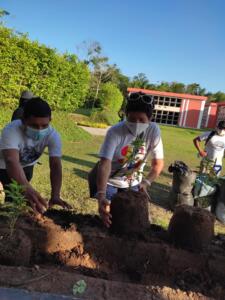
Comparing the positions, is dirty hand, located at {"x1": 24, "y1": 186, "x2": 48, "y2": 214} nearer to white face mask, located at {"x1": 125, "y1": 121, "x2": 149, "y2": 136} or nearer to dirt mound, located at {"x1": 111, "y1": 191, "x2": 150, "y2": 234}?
dirt mound, located at {"x1": 111, "y1": 191, "x2": 150, "y2": 234}

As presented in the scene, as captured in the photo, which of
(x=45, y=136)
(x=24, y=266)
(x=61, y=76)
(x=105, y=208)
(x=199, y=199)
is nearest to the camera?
(x=24, y=266)

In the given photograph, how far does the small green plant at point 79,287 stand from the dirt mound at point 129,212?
28.6 inches

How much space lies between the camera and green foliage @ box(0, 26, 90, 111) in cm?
1274

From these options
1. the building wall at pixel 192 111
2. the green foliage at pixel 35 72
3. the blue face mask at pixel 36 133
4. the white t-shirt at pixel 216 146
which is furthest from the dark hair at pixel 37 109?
the building wall at pixel 192 111

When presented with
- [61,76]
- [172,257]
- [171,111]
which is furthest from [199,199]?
[171,111]

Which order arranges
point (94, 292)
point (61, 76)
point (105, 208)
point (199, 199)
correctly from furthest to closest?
point (61, 76)
point (199, 199)
point (105, 208)
point (94, 292)

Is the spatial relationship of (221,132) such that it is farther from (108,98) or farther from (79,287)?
(108,98)

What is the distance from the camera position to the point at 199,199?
18.7 feet

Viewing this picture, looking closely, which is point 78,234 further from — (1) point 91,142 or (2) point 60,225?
(1) point 91,142

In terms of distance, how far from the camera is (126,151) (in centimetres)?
291

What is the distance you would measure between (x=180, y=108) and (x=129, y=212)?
4535 centimetres

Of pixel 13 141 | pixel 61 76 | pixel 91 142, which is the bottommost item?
pixel 91 142

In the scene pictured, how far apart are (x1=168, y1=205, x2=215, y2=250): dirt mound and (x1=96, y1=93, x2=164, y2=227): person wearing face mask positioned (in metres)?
0.47

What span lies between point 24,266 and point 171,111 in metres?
46.2
